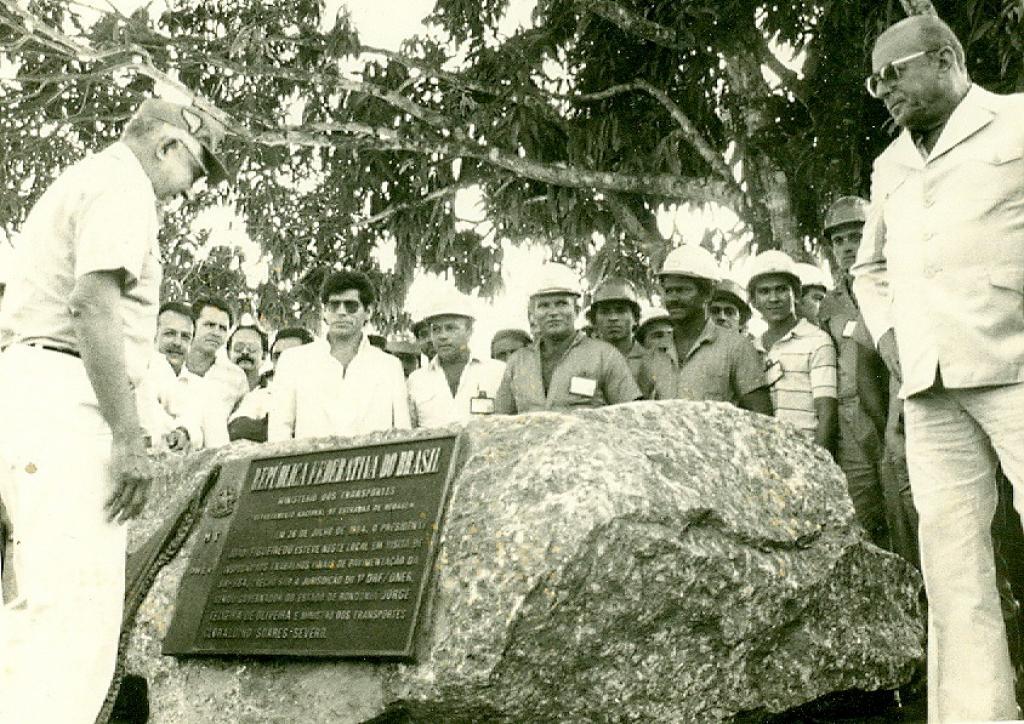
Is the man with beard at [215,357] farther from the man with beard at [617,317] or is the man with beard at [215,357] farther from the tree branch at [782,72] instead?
the tree branch at [782,72]

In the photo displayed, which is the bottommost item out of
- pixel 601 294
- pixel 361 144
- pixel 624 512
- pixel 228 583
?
pixel 228 583

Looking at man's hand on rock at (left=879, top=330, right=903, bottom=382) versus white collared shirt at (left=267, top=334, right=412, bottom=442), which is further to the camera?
white collared shirt at (left=267, top=334, right=412, bottom=442)

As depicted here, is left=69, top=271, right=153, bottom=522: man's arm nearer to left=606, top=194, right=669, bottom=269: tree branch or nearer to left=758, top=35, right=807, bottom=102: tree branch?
left=758, top=35, right=807, bottom=102: tree branch

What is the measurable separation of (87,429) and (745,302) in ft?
13.6

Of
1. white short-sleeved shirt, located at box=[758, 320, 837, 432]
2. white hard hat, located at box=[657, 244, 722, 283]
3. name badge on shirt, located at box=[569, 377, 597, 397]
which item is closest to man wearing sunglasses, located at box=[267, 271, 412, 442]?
name badge on shirt, located at box=[569, 377, 597, 397]

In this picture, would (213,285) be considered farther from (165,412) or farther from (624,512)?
(624,512)

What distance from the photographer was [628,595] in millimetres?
3008

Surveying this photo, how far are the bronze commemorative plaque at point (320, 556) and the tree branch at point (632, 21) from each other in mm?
6565

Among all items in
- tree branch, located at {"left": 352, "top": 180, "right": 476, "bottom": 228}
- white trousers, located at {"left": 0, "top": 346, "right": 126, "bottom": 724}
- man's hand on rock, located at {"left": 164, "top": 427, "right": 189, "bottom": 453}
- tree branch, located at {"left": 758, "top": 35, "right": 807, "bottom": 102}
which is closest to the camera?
white trousers, located at {"left": 0, "top": 346, "right": 126, "bottom": 724}

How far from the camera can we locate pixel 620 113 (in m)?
10.1

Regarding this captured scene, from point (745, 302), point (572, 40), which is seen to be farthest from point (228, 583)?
point (572, 40)

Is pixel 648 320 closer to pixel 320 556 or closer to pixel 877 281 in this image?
pixel 877 281

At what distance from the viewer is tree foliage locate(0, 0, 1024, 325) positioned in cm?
906

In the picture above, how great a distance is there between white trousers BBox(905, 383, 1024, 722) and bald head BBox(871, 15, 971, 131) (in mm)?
815
